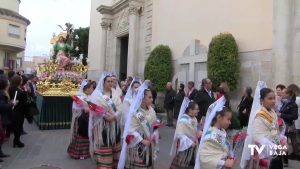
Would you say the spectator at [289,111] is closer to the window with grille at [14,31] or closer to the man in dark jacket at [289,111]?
the man in dark jacket at [289,111]

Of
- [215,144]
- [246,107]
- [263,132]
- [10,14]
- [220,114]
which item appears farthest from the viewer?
[10,14]

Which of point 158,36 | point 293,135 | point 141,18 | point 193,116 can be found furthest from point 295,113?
point 141,18

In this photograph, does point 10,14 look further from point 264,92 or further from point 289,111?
point 264,92

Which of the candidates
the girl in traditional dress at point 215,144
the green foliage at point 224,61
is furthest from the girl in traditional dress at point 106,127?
the green foliage at point 224,61

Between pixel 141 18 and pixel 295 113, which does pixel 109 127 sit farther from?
pixel 141 18

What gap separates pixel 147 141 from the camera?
17.4 feet

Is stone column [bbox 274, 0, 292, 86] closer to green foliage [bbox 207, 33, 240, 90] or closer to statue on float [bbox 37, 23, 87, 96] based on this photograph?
green foliage [bbox 207, 33, 240, 90]

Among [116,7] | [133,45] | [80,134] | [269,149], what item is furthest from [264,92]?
[116,7]

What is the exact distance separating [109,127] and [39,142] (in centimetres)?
382

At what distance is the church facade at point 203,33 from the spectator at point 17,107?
21.3 ft

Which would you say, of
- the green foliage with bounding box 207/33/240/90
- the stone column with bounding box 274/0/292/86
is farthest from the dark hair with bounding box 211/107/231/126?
the green foliage with bounding box 207/33/240/90

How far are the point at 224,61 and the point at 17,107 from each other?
639 centimetres

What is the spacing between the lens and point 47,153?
796 centimetres

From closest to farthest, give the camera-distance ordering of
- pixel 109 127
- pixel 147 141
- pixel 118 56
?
pixel 147 141 → pixel 109 127 → pixel 118 56
